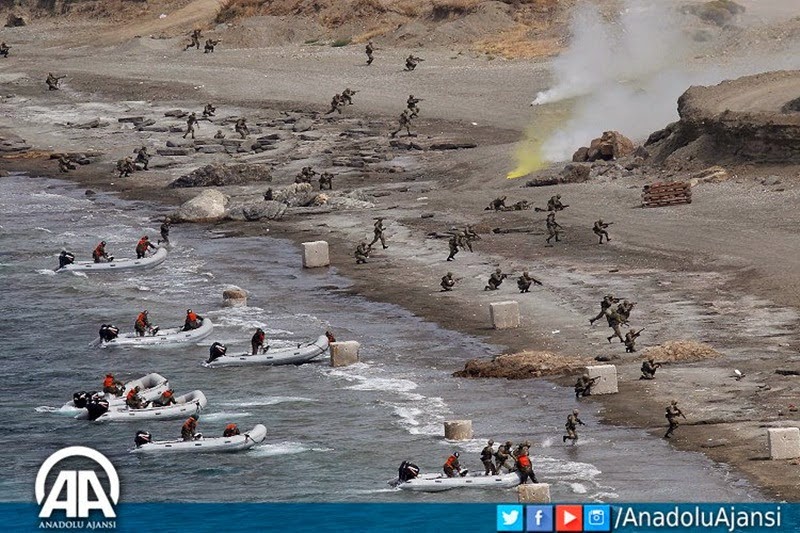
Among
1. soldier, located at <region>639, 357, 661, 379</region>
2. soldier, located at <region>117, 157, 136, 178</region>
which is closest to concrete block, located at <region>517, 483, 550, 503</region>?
soldier, located at <region>639, 357, 661, 379</region>

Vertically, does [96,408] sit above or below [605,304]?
below

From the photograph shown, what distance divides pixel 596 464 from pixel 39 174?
69225mm

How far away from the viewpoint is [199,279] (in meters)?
82.1

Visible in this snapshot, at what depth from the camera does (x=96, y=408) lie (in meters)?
60.6

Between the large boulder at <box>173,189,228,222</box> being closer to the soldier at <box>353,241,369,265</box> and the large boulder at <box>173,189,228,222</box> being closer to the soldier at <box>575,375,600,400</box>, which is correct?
the soldier at <box>353,241,369,265</box>

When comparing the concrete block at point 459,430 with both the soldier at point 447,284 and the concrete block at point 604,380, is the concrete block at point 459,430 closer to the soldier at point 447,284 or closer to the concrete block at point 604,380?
the concrete block at point 604,380

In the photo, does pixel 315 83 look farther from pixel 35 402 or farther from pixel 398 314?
pixel 35 402

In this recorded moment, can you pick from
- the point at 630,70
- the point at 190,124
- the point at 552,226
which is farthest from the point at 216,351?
the point at 630,70

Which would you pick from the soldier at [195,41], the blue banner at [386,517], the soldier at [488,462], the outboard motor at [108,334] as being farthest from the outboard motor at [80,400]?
the soldier at [195,41]

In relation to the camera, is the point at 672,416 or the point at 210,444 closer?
the point at 672,416

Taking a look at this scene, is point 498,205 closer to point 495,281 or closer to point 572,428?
point 495,281

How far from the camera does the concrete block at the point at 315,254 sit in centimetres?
8175

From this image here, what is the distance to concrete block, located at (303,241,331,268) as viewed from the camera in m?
81.8

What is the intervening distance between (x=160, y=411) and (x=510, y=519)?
2199 cm
